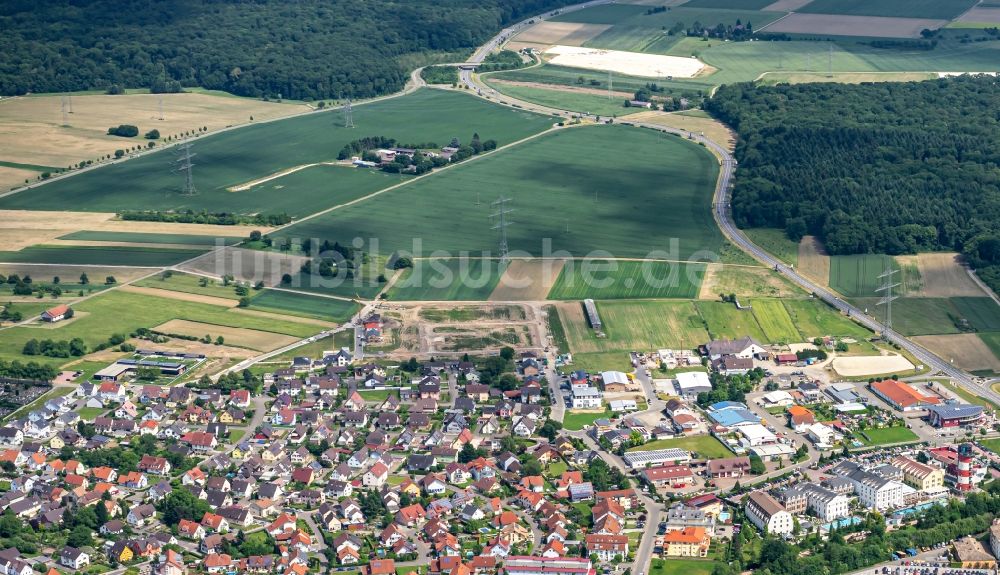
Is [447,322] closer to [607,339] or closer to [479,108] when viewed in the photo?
[607,339]

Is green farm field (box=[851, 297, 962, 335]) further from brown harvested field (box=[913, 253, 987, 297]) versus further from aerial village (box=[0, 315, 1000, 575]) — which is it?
aerial village (box=[0, 315, 1000, 575])

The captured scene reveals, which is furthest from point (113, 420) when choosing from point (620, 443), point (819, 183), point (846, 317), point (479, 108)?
point (479, 108)

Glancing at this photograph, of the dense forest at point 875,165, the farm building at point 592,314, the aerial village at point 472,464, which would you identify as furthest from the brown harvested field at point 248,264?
the dense forest at point 875,165

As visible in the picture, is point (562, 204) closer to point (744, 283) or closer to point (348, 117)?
point (744, 283)

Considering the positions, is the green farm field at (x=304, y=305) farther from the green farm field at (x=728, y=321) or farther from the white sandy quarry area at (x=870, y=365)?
the white sandy quarry area at (x=870, y=365)

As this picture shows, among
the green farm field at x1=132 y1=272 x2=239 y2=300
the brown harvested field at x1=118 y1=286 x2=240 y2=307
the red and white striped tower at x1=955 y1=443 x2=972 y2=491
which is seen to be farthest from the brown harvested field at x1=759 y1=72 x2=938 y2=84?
the red and white striped tower at x1=955 y1=443 x2=972 y2=491

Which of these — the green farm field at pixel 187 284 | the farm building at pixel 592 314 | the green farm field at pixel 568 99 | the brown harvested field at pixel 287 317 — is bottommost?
the brown harvested field at pixel 287 317
